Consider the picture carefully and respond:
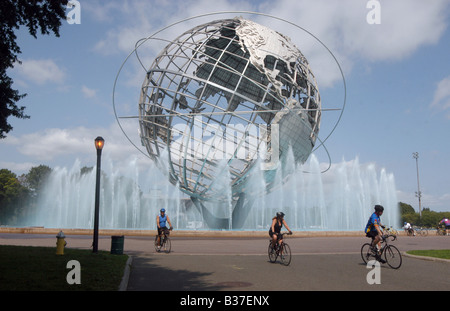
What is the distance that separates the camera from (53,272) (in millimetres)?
7539

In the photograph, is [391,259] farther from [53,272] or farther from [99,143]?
[99,143]

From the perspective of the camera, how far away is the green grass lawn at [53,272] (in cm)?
621

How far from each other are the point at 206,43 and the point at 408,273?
2221 cm

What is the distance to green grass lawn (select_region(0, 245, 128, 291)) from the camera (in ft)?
20.4

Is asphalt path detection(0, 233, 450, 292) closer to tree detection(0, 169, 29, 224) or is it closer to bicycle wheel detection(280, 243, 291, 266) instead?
bicycle wheel detection(280, 243, 291, 266)

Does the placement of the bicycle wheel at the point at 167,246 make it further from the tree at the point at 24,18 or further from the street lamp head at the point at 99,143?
the tree at the point at 24,18

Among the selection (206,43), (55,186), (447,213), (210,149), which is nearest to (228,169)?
(210,149)

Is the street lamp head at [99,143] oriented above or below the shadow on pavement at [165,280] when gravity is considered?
above

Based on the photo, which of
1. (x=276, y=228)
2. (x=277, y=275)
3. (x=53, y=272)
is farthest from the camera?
(x=276, y=228)

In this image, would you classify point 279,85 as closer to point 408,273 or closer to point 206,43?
point 206,43

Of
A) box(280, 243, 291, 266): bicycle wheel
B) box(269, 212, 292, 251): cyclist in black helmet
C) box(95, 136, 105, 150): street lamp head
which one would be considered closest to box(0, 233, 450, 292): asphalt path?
box(280, 243, 291, 266): bicycle wheel

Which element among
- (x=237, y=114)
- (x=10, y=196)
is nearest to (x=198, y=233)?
(x=237, y=114)

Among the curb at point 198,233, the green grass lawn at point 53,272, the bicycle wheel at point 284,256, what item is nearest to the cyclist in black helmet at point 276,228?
the bicycle wheel at point 284,256
